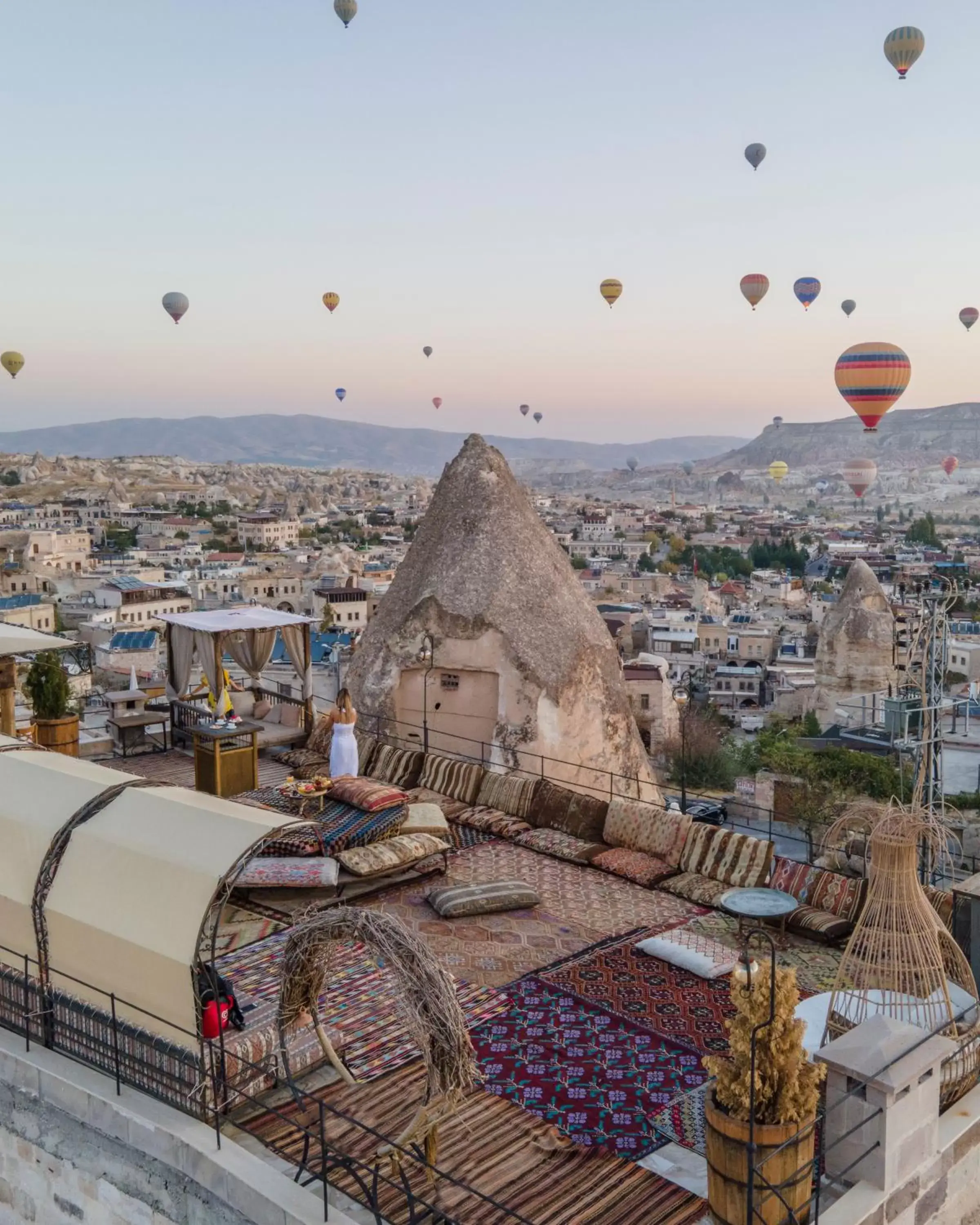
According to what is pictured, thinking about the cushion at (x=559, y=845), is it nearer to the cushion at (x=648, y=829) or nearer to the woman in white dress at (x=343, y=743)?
the cushion at (x=648, y=829)

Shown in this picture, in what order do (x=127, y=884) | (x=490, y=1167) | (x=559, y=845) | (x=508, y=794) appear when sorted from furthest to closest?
(x=508, y=794) → (x=559, y=845) → (x=127, y=884) → (x=490, y=1167)

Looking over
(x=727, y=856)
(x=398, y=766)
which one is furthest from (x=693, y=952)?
(x=398, y=766)

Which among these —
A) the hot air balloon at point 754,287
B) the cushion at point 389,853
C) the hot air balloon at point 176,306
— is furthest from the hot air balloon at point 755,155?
the cushion at point 389,853

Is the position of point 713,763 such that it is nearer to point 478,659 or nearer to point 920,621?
point 478,659

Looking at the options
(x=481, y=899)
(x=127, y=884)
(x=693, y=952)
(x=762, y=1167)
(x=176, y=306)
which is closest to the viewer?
(x=762, y=1167)

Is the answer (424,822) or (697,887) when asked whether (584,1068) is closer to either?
(697,887)

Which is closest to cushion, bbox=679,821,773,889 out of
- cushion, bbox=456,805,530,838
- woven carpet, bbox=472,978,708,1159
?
cushion, bbox=456,805,530,838
